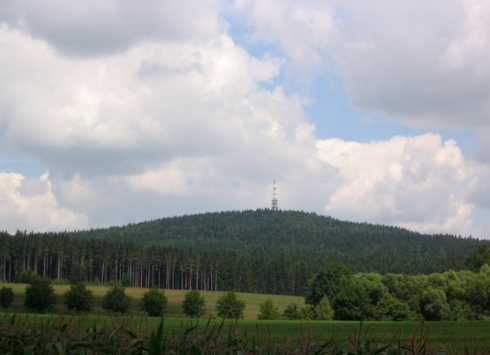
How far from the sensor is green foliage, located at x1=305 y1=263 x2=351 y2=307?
120 meters

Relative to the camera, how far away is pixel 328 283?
120 metres

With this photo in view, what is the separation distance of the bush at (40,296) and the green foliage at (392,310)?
6959 centimetres

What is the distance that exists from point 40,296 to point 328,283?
67.0 meters

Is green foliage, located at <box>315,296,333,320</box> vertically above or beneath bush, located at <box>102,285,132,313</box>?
beneath

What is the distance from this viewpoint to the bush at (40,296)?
9425 cm

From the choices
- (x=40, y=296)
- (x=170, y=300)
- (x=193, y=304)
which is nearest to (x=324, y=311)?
(x=193, y=304)

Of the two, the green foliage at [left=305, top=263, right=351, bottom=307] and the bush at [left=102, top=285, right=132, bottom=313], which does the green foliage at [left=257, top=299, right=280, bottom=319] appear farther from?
the bush at [left=102, top=285, right=132, bottom=313]

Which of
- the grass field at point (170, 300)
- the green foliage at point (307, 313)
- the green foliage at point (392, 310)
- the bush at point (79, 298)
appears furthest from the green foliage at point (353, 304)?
the bush at point (79, 298)

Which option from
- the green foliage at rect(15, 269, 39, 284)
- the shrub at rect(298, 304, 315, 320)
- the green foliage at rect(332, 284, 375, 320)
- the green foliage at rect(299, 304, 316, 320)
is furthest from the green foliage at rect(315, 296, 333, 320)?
the green foliage at rect(15, 269, 39, 284)

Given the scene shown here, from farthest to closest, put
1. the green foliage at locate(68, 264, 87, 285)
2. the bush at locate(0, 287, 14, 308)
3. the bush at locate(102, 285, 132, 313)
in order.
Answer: the green foliage at locate(68, 264, 87, 285), the bush at locate(102, 285, 132, 313), the bush at locate(0, 287, 14, 308)

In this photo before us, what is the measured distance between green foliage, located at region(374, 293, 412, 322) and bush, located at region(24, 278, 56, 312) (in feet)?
228

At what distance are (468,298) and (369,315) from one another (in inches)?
854

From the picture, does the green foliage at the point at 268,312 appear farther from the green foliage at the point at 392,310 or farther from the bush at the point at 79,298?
the bush at the point at 79,298

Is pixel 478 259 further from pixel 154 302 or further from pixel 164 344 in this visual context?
pixel 164 344
